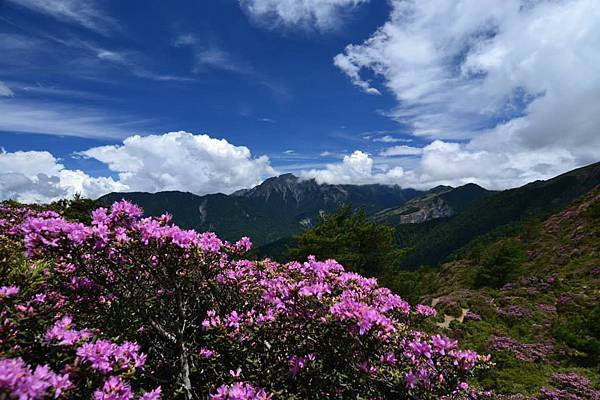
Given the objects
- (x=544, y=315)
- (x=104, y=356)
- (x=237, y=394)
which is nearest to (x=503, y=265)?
(x=544, y=315)

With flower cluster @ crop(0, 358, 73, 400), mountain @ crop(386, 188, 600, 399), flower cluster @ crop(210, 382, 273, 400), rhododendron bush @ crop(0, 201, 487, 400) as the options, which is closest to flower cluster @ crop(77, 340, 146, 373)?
rhododendron bush @ crop(0, 201, 487, 400)

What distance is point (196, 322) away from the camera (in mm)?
5965

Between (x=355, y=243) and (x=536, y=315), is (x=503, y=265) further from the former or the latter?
(x=355, y=243)

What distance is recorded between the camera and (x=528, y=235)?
6406 centimetres

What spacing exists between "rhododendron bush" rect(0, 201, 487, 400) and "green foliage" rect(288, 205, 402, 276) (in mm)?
17720

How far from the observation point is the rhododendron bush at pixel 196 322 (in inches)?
154

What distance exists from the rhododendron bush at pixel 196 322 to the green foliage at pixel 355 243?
698 inches

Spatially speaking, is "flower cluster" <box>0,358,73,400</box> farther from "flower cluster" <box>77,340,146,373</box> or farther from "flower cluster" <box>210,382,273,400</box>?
"flower cluster" <box>210,382,273,400</box>

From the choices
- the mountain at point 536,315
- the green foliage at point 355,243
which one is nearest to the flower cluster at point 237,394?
the mountain at point 536,315

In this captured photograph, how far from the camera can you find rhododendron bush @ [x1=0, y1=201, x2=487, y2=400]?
154 inches

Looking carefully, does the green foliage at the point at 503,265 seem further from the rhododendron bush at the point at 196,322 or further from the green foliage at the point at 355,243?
the rhododendron bush at the point at 196,322

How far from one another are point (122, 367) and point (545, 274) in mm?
47750

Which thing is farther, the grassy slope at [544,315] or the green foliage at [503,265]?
the green foliage at [503,265]

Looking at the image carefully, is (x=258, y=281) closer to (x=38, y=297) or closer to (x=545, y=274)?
(x=38, y=297)
